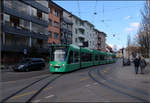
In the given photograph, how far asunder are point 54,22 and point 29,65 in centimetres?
2521

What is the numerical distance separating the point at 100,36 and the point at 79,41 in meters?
30.4

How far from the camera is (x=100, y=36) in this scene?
281 feet

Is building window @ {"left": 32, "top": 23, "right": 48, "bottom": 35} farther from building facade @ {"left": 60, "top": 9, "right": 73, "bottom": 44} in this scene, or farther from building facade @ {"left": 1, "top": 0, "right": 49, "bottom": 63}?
building facade @ {"left": 60, "top": 9, "right": 73, "bottom": 44}

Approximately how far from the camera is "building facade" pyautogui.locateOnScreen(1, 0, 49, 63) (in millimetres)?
27406

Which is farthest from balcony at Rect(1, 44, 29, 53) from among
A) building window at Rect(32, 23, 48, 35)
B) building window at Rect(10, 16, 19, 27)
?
building window at Rect(32, 23, 48, 35)

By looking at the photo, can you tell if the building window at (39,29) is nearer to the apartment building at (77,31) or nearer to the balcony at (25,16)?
the balcony at (25,16)

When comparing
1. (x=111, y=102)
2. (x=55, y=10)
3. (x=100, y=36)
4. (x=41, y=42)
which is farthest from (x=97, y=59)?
(x=100, y=36)

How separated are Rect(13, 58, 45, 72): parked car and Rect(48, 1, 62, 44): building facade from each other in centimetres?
1856

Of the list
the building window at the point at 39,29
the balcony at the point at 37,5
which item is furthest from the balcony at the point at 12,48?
the balcony at the point at 37,5

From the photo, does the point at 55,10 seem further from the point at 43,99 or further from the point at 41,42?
the point at 43,99

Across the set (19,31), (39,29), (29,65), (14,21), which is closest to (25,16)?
(14,21)

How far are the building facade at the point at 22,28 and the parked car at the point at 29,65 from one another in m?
2.92

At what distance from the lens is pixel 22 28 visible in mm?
30922

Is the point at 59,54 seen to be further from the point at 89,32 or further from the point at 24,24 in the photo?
the point at 89,32
